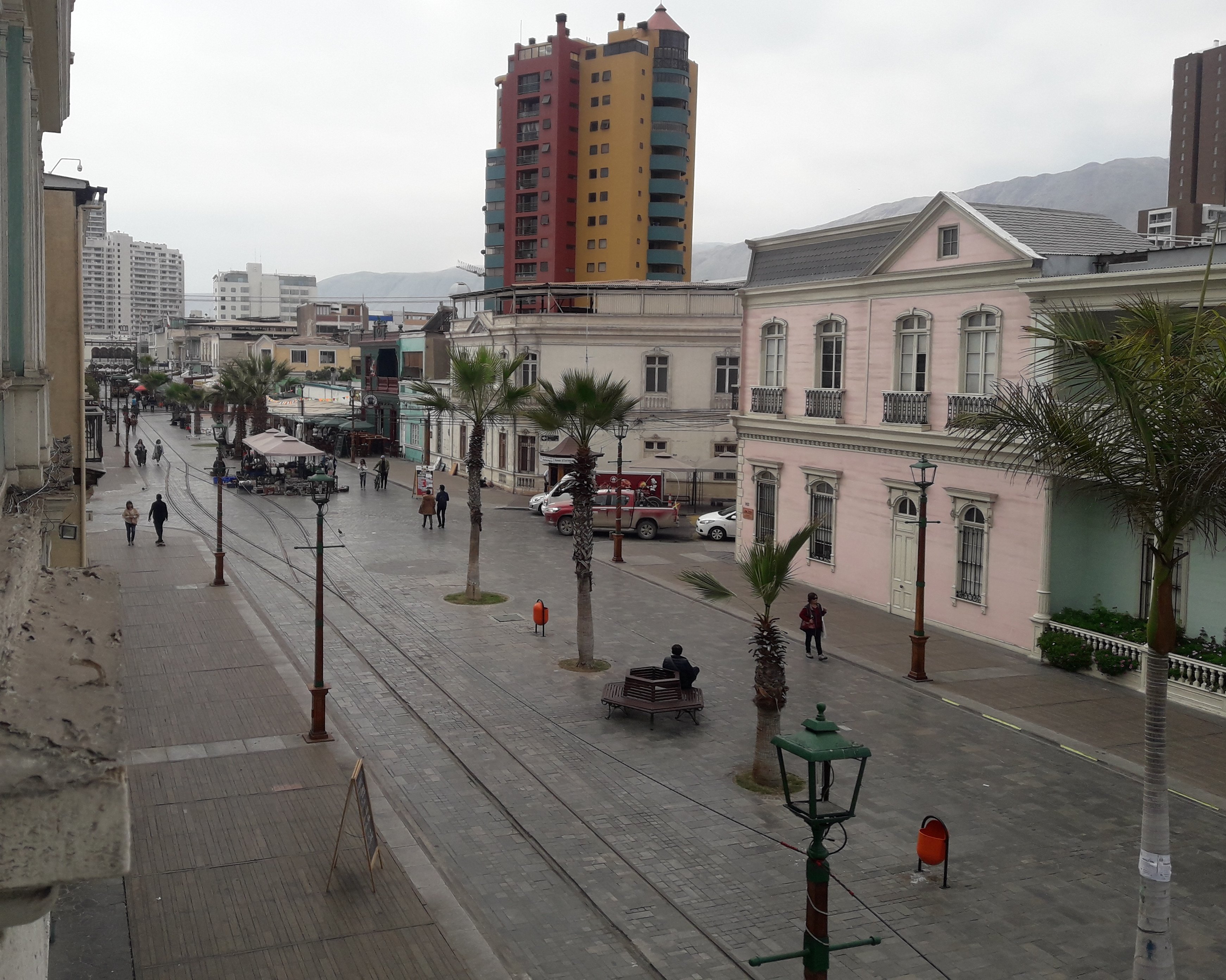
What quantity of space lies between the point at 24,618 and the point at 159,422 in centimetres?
10111

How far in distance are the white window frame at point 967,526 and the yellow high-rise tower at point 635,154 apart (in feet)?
233

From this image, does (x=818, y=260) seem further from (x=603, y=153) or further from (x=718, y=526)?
(x=603, y=153)

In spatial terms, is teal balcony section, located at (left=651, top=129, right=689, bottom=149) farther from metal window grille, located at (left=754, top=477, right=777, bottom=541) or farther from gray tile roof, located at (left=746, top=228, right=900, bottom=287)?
metal window grille, located at (left=754, top=477, right=777, bottom=541)

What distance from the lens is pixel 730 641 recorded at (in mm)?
23406

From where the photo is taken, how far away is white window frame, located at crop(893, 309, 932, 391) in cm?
2498

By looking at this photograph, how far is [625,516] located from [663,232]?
197ft

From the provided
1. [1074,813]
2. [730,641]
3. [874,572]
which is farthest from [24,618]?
[874,572]

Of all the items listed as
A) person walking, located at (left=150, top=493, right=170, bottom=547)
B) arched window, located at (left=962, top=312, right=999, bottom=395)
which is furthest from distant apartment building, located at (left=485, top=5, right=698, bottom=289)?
arched window, located at (left=962, top=312, right=999, bottom=395)

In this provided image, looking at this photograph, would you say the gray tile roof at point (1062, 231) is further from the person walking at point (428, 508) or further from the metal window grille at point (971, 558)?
the person walking at point (428, 508)

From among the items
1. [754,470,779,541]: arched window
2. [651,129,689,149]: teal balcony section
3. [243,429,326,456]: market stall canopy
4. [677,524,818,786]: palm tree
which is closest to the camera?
[677,524,818,786]: palm tree

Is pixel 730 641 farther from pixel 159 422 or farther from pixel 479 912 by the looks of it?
pixel 159 422

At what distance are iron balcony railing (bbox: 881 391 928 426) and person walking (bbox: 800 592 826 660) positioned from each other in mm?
5664

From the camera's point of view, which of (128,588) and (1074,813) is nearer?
(1074,813)

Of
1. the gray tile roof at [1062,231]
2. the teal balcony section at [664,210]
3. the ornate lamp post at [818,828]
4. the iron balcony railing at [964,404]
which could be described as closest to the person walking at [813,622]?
the iron balcony railing at [964,404]
